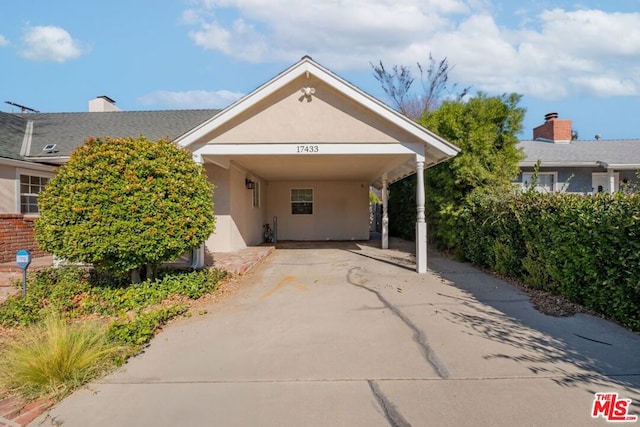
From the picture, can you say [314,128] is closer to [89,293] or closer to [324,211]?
[89,293]

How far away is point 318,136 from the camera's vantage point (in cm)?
888

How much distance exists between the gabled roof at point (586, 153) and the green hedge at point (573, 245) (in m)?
8.31

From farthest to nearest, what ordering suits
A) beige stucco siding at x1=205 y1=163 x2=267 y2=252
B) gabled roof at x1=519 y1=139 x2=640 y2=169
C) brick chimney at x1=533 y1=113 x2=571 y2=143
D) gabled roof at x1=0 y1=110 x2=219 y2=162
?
brick chimney at x1=533 y1=113 x2=571 y2=143, gabled roof at x1=519 y1=139 x2=640 y2=169, gabled roof at x1=0 y1=110 x2=219 y2=162, beige stucco siding at x1=205 y1=163 x2=267 y2=252

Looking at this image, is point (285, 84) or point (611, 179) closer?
point (285, 84)

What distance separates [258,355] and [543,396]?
2.86 meters

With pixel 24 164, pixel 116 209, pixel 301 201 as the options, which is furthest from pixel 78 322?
pixel 301 201

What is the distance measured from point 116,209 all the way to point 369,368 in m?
4.68

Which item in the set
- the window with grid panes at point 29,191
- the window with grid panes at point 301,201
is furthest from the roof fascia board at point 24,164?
the window with grid panes at point 301,201

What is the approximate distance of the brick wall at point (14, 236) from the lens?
9.75 m

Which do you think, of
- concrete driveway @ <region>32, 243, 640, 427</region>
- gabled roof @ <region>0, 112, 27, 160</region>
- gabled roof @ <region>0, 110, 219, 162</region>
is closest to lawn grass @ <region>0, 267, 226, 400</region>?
concrete driveway @ <region>32, 243, 640, 427</region>

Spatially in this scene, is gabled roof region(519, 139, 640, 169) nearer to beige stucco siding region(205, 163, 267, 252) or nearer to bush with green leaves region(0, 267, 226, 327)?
beige stucco siding region(205, 163, 267, 252)

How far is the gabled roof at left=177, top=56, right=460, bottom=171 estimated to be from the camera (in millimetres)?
8477

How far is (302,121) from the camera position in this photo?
8836mm

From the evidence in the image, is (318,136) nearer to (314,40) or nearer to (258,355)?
(258,355)
